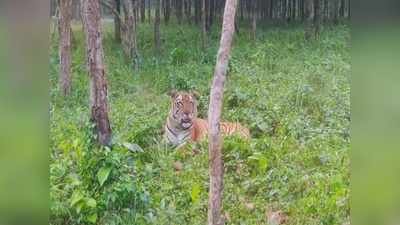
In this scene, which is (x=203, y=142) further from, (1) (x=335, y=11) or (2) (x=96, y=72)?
(1) (x=335, y=11)

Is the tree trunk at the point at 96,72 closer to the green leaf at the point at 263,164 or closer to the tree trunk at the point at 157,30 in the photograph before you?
the tree trunk at the point at 157,30

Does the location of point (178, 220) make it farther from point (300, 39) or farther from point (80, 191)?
point (300, 39)

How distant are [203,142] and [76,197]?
1.68ft

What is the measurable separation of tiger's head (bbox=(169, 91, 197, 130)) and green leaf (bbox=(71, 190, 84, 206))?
0.44 m

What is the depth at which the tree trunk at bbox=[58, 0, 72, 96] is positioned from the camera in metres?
3.36

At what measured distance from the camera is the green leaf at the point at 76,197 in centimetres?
338

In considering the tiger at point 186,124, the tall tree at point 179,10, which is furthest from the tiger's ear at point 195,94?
the tall tree at point 179,10

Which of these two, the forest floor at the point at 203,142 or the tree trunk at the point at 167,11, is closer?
the forest floor at the point at 203,142

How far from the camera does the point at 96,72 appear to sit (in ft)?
11.2
